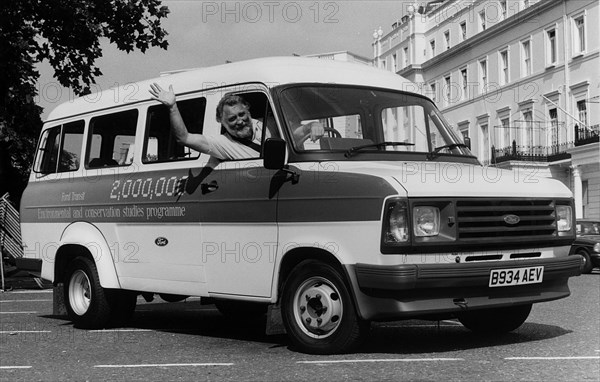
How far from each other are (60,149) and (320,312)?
485 centimetres

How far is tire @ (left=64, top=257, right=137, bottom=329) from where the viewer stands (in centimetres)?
972

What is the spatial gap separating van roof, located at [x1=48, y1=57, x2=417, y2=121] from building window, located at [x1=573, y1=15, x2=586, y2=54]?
43112 millimetres

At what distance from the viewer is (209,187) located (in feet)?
27.3

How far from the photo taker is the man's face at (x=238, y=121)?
8.20 meters

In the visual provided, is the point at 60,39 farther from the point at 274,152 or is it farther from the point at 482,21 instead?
the point at 482,21

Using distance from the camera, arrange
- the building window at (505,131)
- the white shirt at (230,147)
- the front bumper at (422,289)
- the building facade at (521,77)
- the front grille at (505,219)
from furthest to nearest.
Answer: the building window at (505,131) → the building facade at (521,77) → the white shirt at (230,147) → the front grille at (505,219) → the front bumper at (422,289)

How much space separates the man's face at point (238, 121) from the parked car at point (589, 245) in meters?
19.5

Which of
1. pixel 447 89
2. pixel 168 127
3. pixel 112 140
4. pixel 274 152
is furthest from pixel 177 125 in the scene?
pixel 447 89

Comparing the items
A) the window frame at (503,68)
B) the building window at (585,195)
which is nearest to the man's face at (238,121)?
the building window at (585,195)

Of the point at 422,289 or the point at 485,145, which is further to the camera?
the point at 485,145

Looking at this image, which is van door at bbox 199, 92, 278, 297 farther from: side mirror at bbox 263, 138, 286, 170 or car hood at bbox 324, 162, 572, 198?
car hood at bbox 324, 162, 572, 198

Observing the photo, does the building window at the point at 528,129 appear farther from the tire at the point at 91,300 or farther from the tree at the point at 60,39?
the tire at the point at 91,300

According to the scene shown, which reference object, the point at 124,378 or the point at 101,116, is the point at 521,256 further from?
the point at 101,116

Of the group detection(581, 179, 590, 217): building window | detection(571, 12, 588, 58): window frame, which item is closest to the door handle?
detection(571, 12, 588, 58): window frame
